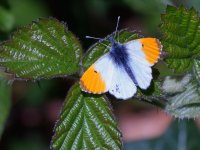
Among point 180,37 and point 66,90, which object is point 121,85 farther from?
point 66,90

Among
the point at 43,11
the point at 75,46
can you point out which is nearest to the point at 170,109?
the point at 75,46

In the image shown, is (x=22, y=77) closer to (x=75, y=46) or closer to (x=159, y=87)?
(x=75, y=46)

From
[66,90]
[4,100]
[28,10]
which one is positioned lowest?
[66,90]

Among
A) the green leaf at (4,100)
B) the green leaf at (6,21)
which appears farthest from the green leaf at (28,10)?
the green leaf at (4,100)

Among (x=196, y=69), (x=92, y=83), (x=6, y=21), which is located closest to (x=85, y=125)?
(x=92, y=83)

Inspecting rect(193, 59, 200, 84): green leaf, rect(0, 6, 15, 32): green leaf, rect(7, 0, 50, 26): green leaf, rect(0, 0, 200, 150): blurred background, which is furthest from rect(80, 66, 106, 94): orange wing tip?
rect(7, 0, 50, 26): green leaf

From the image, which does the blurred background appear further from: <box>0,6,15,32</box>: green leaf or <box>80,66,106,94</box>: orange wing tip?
<box>80,66,106,94</box>: orange wing tip
